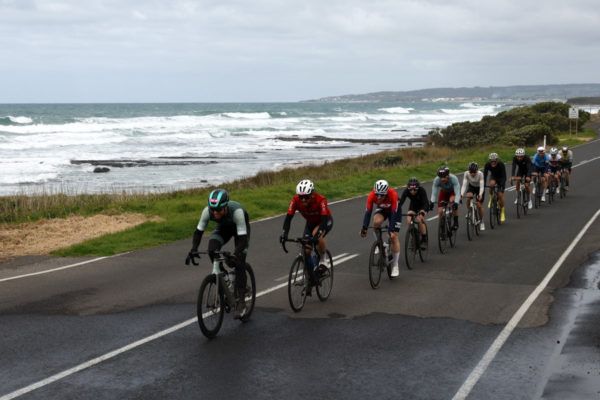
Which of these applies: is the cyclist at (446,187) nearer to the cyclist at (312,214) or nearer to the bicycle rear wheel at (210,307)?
the cyclist at (312,214)

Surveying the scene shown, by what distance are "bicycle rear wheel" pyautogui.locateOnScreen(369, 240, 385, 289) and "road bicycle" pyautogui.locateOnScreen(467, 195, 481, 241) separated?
5433 mm

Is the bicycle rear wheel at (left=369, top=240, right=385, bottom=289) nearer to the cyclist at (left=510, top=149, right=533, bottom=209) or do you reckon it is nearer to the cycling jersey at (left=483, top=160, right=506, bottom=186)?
the cycling jersey at (left=483, top=160, right=506, bottom=186)

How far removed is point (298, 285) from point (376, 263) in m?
2.13

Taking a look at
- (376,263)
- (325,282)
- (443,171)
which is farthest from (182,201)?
(325,282)

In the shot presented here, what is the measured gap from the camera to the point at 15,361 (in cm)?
774

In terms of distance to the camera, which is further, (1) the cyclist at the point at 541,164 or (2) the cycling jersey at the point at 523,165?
(1) the cyclist at the point at 541,164

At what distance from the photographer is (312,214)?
35.4 feet

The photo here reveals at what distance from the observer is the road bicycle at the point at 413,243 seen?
1321 cm

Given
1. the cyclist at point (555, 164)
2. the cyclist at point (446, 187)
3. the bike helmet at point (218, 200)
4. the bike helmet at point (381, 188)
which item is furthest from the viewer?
the cyclist at point (555, 164)

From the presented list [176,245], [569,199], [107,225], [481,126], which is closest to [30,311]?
[176,245]

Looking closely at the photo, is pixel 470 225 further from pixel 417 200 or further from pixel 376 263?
pixel 376 263

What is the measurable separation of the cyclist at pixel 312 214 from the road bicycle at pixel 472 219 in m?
6.85

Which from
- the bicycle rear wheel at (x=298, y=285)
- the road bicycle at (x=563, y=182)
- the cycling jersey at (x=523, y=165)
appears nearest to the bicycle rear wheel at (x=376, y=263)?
the bicycle rear wheel at (x=298, y=285)

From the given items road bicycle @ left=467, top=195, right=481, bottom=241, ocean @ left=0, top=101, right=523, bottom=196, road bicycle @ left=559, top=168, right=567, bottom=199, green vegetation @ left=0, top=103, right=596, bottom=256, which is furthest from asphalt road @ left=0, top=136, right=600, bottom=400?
ocean @ left=0, top=101, right=523, bottom=196
